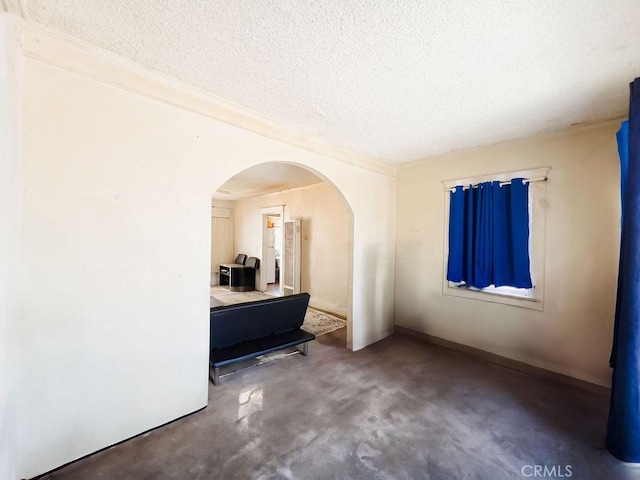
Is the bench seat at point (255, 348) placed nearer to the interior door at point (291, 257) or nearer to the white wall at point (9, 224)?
the white wall at point (9, 224)

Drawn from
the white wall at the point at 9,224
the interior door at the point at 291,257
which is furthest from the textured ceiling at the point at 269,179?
the white wall at the point at 9,224

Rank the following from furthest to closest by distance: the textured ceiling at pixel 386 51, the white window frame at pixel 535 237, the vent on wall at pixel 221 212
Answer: the vent on wall at pixel 221 212
the white window frame at pixel 535 237
the textured ceiling at pixel 386 51

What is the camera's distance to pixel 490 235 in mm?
3039

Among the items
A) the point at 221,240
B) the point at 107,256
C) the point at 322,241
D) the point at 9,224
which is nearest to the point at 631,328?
the point at 107,256

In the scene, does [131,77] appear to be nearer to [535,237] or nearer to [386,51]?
[386,51]

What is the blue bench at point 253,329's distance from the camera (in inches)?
96.3

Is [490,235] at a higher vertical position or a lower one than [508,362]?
higher

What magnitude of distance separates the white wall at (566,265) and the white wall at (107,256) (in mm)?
3049

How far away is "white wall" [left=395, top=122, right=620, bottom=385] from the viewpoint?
7.87 ft

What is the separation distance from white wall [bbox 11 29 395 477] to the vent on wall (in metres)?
5.82

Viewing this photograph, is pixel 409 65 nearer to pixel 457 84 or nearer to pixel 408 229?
pixel 457 84

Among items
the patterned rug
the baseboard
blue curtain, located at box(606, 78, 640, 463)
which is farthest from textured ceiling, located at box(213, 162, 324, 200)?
blue curtain, located at box(606, 78, 640, 463)

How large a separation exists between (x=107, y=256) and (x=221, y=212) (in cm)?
637

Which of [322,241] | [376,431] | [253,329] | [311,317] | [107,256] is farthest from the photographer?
[322,241]
